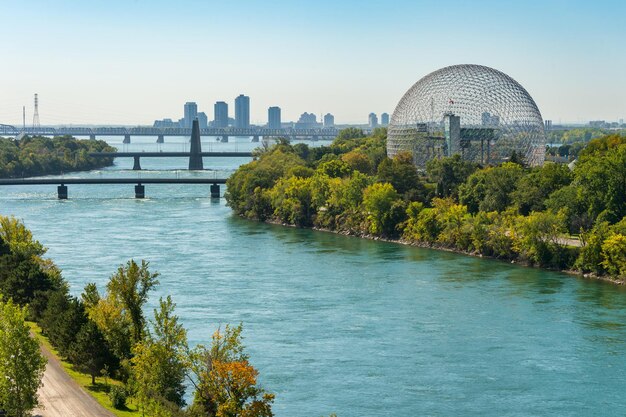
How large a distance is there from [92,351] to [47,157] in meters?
100

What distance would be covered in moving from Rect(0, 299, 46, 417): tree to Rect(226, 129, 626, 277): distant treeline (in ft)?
89.6

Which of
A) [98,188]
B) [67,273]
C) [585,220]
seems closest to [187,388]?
[67,273]

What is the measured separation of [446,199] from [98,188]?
50036 mm

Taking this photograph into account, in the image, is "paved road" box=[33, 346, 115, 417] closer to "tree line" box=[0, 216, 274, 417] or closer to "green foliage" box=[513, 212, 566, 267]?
"tree line" box=[0, 216, 274, 417]

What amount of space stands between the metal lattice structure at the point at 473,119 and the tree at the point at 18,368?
54.2m

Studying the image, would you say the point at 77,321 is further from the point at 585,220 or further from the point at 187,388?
the point at 585,220

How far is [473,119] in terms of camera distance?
249 ft

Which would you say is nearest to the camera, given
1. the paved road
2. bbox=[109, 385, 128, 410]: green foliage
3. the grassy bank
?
the paved road

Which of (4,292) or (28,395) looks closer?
(28,395)

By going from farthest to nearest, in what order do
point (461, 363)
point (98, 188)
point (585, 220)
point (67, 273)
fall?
1. point (98, 188)
2. point (585, 220)
3. point (67, 273)
4. point (461, 363)

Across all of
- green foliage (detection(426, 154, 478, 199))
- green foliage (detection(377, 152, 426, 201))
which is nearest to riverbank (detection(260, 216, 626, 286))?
green foliage (detection(377, 152, 426, 201))

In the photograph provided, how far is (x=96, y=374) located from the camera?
26531 millimetres

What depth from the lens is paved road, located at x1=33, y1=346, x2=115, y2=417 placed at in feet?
76.7

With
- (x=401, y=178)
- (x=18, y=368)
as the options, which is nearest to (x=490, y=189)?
(x=401, y=178)
